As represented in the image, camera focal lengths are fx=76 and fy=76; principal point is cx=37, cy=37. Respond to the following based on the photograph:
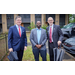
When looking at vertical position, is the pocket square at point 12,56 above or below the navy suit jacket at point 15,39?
below

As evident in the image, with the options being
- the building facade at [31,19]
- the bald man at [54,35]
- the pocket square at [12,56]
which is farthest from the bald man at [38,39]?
the building facade at [31,19]

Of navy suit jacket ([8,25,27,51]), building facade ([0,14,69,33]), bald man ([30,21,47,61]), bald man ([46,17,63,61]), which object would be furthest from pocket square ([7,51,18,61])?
building facade ([0,14,69,33])

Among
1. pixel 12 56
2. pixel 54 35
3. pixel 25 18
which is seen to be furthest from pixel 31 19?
pixel 12 56

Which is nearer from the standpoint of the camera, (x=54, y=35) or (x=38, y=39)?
(x=38, y=39)

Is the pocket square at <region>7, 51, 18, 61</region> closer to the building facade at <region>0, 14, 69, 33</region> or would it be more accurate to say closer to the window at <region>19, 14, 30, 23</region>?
the building facade at <region>0, 14, 69, 33</region>

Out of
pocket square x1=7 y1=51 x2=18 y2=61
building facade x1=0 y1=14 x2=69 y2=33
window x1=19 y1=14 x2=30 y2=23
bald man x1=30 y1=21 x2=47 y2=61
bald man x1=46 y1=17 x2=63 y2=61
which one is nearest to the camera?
pocket square x1=7 y1=51 x2=18 y2=61

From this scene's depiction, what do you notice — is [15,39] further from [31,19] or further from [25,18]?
[25,18]

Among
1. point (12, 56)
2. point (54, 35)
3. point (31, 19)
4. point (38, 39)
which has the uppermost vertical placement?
point (31, 19)

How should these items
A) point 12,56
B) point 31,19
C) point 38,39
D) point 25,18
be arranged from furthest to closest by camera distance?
point 25,18 < point 31,19 < point 38,39 < point 12,56

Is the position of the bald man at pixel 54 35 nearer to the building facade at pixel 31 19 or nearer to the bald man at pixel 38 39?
the bald man at pixel 38 39

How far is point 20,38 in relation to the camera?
274 centimetres

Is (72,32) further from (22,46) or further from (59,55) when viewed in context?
(22,46)

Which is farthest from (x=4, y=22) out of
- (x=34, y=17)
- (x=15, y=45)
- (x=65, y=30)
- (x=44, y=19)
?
(x=15, y=45)

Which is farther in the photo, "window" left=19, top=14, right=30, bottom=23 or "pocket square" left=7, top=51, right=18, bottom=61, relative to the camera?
"window" left=19, top=14, right=30, bottom=23
